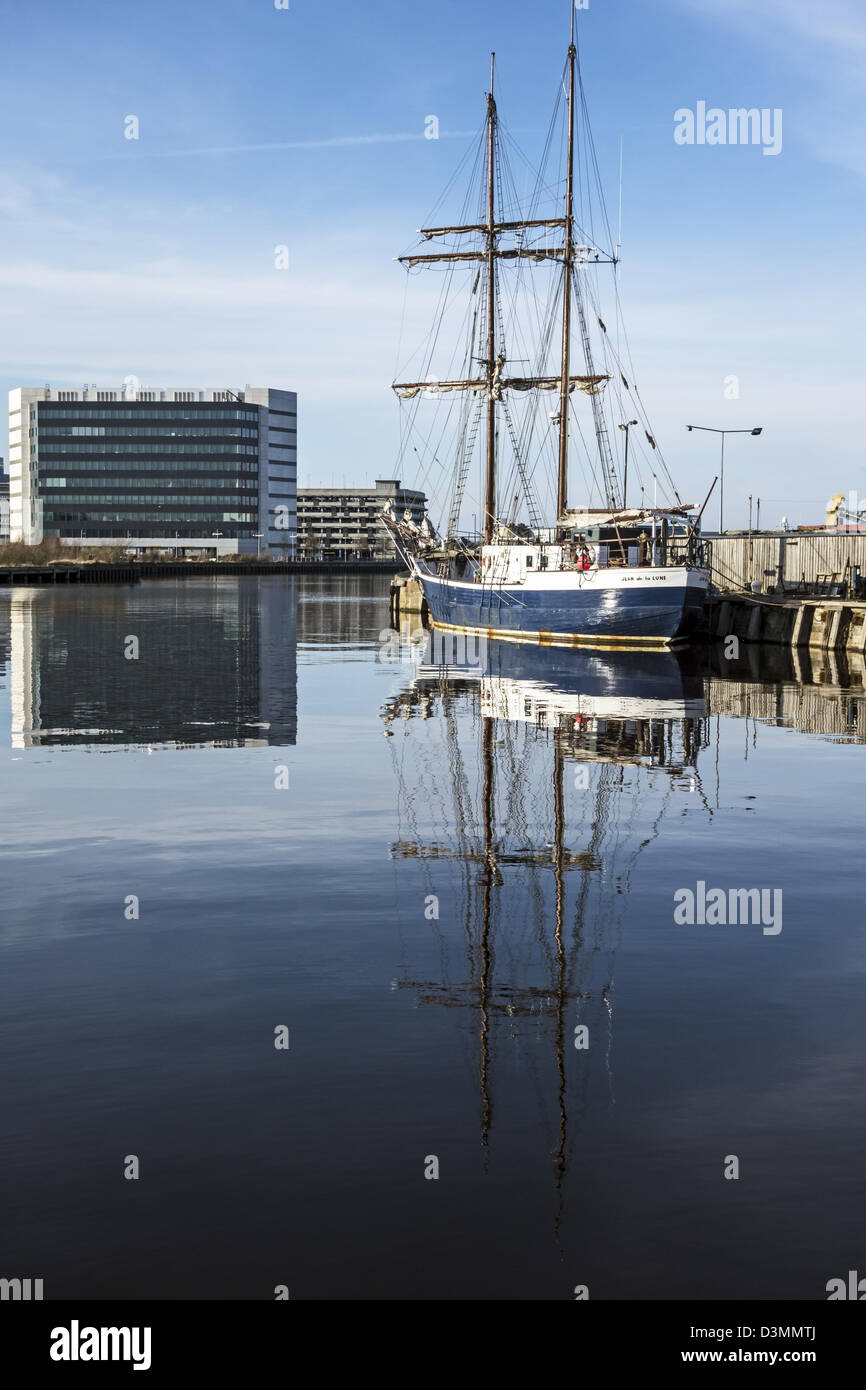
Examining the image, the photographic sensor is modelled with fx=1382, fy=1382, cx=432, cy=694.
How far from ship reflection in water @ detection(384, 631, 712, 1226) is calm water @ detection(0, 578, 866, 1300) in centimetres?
7

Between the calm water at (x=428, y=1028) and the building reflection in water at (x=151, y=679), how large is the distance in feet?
18.6

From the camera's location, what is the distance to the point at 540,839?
20781 millimetres

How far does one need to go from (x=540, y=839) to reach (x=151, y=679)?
100 ft

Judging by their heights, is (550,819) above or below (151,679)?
below

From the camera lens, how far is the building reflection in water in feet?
114

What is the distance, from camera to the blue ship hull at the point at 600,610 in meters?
64.5

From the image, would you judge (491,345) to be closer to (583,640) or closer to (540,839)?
(583,640)

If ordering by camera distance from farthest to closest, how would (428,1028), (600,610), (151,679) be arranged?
(600,610), (151,679), (428,1028)

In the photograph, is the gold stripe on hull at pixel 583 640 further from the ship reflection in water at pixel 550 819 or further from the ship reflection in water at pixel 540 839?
the ship reflection in water at pixel 540 839

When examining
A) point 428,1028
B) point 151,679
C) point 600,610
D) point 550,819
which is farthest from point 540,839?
point 600,610

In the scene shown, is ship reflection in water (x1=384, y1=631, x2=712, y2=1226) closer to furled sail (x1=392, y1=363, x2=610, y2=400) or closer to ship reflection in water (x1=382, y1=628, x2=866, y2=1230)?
ship reflection in water (x1=382, y1=628, x2=866, y2=1230)

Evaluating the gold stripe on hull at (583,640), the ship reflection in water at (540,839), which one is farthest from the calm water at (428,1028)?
the gold stripe on hull at (583,640)
